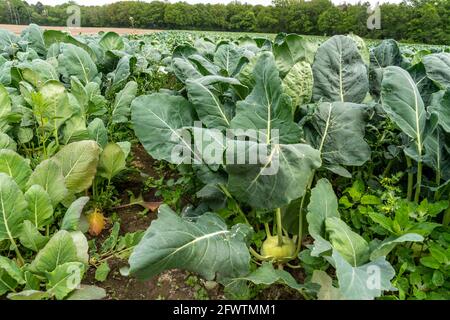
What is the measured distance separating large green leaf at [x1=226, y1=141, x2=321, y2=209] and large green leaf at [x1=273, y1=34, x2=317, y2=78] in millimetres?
946

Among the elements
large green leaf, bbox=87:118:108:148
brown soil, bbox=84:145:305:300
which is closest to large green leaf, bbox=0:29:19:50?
large green leaf, bbox=87:118:108:148

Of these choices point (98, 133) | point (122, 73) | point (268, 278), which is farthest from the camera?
point (122, 73)

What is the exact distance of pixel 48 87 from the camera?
7.87ft

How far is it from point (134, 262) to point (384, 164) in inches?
66.8

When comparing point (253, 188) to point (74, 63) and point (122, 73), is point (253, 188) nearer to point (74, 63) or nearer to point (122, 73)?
point (122, 73)

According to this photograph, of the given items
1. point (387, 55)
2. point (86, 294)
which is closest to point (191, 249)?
point (86, 294)

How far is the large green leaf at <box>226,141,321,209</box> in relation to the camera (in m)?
1.50

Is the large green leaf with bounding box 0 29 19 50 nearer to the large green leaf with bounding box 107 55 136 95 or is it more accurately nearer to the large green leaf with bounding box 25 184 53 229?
the large green leaf with bounding box 107 55 136 95

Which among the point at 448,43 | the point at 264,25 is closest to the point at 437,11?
the point at 448,43

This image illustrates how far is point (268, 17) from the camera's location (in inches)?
2500

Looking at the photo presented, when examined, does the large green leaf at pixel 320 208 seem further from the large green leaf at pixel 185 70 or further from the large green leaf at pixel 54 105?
the large green leaf at pixel 54 105

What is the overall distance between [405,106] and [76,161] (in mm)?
1823

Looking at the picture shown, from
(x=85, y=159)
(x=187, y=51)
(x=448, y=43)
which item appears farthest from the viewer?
(x=448, y=43)

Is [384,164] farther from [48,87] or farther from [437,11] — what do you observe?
[437,11]
